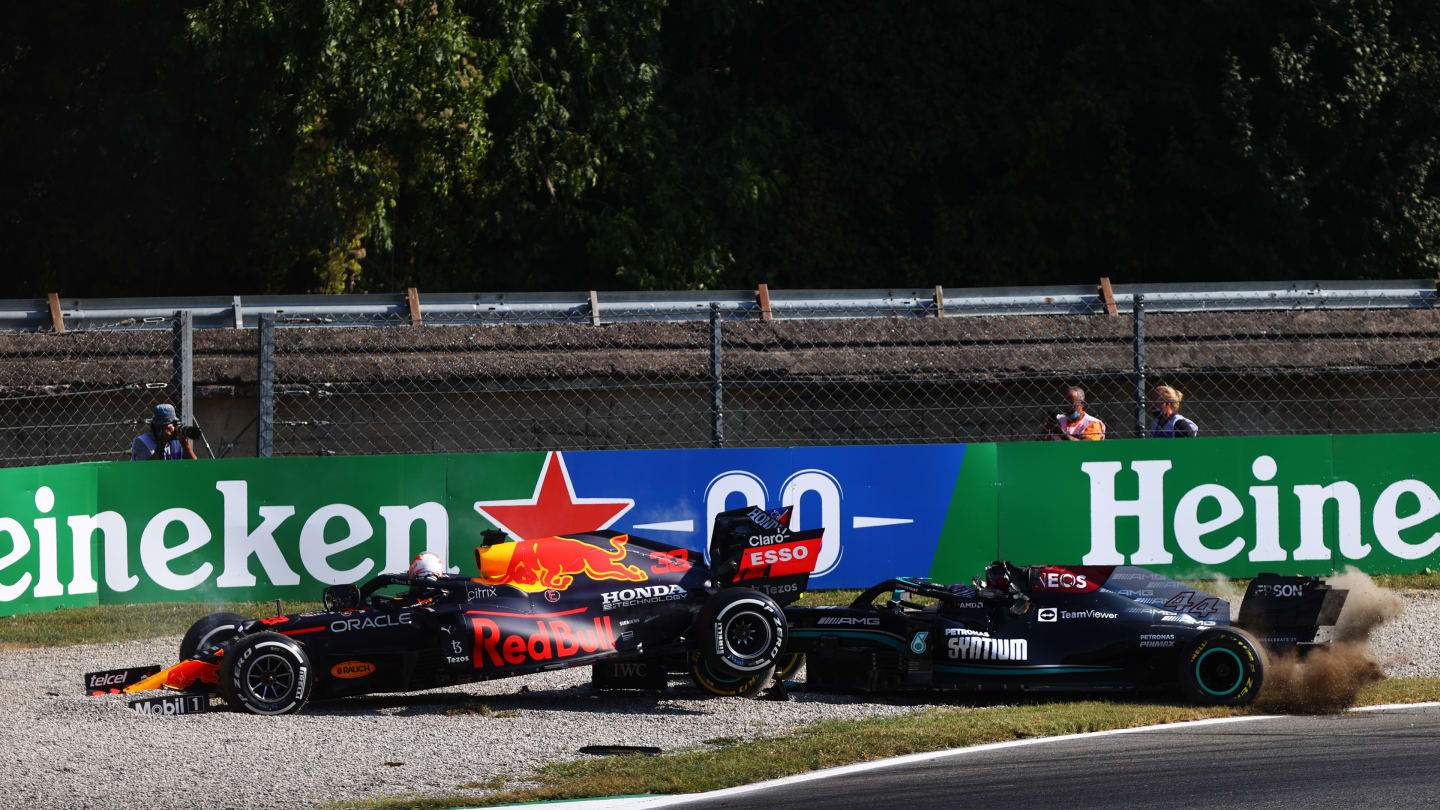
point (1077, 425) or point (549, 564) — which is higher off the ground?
point (1077, 425)

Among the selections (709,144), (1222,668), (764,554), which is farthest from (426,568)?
(709,144)

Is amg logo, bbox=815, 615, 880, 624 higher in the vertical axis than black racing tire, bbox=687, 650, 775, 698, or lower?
higher

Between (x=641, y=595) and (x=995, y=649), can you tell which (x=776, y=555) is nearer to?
(x=641, y=595)

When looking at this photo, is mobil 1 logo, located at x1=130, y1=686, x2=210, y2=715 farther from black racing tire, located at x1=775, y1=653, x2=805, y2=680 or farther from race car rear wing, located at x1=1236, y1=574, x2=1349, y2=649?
race car rear wing, located at x1=1236, y1=574, x2=1349, y2=649

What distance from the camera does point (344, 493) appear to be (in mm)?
12156

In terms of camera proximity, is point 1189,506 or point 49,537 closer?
point 49,537

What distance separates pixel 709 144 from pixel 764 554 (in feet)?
60.1

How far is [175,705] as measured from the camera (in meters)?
8.95

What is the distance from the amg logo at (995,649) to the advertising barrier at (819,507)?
3423mm

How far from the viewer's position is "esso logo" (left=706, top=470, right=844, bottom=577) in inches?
496

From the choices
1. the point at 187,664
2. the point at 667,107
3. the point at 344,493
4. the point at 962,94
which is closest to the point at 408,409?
the point at 344,493

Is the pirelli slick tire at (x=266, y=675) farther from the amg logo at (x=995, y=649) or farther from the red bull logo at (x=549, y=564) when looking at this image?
the amg logo at (x=995, y=649)

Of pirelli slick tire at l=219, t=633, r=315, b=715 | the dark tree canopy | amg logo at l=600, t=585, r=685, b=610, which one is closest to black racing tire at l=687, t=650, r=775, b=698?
amg logo at l=600, t=585, r=685, b=610

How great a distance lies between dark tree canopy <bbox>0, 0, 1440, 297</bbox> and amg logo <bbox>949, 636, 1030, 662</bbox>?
576 inches
